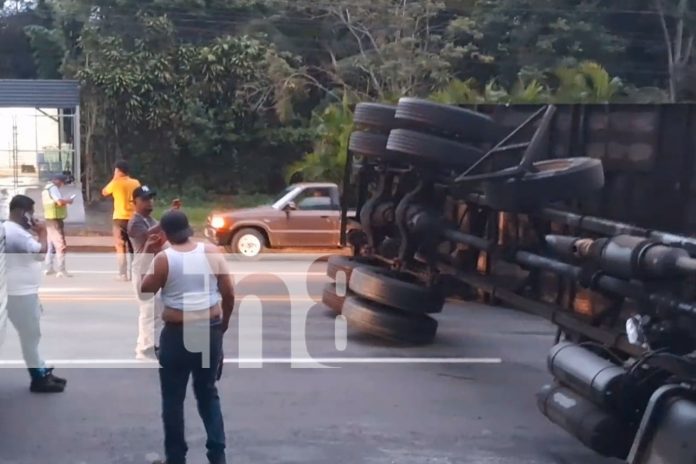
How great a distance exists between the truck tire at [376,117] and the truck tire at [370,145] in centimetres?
8

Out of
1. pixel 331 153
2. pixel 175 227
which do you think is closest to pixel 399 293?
pixel 175 227

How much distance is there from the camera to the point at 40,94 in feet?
103

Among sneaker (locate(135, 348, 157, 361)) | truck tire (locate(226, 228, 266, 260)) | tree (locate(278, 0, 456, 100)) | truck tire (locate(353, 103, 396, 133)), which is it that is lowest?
truck tire (locate(226, 228, 266, 260))

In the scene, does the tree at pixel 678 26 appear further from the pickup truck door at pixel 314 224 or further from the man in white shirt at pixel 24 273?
the man in white shirt at pixel 24 273

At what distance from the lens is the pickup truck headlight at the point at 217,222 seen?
21672 mm

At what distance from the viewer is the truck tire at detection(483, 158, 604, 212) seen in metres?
7.65

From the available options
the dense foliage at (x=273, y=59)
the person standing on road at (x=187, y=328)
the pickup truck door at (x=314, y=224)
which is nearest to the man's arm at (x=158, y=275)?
the person standing on road at (x=187, y=328)

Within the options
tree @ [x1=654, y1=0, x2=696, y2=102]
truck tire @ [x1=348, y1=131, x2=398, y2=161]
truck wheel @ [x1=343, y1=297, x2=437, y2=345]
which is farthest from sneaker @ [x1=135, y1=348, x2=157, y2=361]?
tree @ [x1=654, y1=0, x2=696, y2=102]

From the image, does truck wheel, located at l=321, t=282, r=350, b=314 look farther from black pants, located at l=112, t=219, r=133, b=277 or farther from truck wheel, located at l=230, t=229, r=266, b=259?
truck wheel, located at l=230, t=229, r=266, b=259

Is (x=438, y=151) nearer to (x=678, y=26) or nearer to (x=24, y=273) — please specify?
(x=24, y=273)

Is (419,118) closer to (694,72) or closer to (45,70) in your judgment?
(694,72)

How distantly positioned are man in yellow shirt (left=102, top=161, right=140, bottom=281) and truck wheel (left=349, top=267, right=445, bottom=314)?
5.76 m

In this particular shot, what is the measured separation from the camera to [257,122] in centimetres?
3316

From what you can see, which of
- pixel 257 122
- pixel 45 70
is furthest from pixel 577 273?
pixel 45 70
